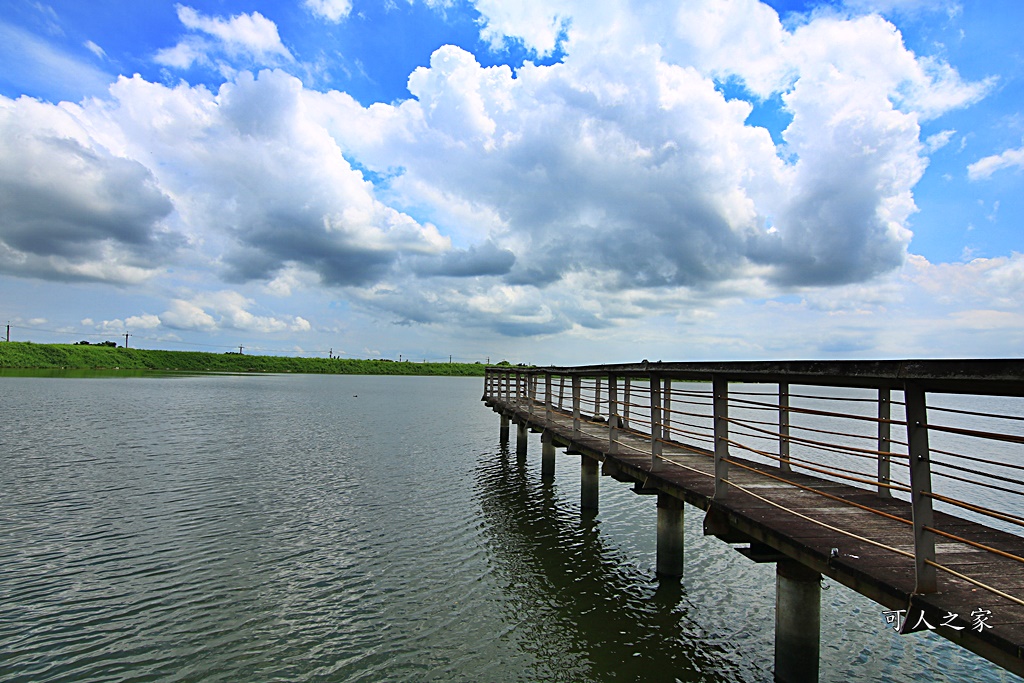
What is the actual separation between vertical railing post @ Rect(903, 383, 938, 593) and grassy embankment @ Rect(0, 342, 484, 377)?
4743 inches

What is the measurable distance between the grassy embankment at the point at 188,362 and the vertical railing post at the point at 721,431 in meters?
118

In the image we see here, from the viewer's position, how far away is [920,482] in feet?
14.2

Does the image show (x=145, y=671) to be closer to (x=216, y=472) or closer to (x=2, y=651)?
(x=2, y=651)

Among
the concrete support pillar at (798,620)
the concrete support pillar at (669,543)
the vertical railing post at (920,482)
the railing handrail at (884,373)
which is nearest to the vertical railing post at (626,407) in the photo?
the concrete support pillar at (669,543)

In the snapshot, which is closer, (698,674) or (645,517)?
(698,674)

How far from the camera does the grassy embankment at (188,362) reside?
100000 mm

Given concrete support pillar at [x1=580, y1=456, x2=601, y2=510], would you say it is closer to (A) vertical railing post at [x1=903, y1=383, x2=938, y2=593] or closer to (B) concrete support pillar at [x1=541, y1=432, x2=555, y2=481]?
(B) concrete support pillar at [x1=541, y1=432, x2=555, y2=481]

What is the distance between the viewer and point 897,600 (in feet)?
15.2

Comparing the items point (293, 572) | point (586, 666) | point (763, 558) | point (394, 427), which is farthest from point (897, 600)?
point (394, 427)

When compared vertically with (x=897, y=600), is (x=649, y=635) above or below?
below

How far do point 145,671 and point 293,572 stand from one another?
320 cm

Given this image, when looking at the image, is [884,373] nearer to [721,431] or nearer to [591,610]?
[721,431]

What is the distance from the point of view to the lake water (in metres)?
7.38

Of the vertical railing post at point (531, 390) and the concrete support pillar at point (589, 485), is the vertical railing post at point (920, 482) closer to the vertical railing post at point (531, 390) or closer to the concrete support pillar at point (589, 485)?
the concrete support pillar at point (589, 485)
